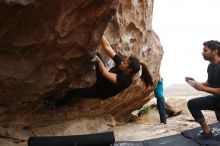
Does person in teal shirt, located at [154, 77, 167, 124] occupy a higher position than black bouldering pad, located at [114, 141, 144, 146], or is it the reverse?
person in teal shirt, located at [154, 77, 167, 124]

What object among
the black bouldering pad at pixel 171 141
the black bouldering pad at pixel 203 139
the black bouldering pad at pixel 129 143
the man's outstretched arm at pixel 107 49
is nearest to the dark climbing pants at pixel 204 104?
the black bouldering pad at pixel 203 139

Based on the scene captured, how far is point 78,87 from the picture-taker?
6105 mm

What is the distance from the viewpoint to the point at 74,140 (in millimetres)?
5930

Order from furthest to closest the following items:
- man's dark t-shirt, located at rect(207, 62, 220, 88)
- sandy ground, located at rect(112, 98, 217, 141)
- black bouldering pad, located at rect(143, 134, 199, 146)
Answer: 1. sandy ground, located at rect(112, 98, 217, 141)
2. black bouldering pad, located at rect(143, 134, 199, 146)
3. man's dark t-shirt, located at rect(207, 62, 220, 88)

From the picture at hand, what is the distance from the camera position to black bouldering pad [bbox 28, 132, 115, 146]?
5.79 meters

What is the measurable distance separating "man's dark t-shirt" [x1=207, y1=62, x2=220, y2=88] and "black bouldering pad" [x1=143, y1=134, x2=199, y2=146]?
1158mm

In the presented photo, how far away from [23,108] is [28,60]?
149 cm

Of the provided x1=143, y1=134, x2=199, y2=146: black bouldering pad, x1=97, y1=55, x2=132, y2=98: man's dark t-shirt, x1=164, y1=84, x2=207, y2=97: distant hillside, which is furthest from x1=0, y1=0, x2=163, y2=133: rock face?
x1=164, y1=84, x2=207, y2=97: distant hillside

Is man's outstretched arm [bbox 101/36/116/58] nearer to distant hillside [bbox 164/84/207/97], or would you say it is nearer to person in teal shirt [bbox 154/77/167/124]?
person in teal shirt [bbox 154/77/167/124]

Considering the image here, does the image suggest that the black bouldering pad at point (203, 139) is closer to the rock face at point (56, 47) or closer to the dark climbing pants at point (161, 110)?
the rock face at point (56, 47)

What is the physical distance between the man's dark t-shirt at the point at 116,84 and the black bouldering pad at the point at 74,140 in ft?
2.70

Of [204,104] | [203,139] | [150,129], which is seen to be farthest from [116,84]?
[150,129]

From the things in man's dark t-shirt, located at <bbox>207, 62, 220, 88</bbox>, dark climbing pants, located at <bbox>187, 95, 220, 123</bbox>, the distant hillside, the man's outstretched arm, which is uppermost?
the man's outstretched arm

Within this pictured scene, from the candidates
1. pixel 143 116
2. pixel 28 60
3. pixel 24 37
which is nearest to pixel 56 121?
pixel 28 60
